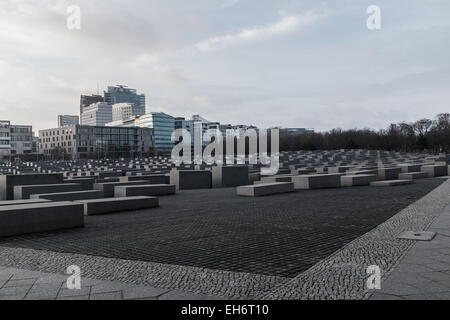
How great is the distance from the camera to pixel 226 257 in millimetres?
6207

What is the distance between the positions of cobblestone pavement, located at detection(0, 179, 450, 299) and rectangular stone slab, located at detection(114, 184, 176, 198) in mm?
8645

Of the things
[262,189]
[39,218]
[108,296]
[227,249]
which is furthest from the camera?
[262,189]

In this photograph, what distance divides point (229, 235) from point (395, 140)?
94107 mm

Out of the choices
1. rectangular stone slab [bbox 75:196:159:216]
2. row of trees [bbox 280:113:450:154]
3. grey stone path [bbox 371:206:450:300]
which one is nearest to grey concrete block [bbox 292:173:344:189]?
rectangular stone slab [bbox 75:196:159:216]

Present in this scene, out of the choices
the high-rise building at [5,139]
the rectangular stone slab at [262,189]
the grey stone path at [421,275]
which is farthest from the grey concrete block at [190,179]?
the high-rise building at [5,139]

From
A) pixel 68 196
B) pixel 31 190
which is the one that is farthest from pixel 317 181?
pixel 31 190

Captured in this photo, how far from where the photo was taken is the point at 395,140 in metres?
93.1

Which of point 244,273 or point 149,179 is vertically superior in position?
point 149,179

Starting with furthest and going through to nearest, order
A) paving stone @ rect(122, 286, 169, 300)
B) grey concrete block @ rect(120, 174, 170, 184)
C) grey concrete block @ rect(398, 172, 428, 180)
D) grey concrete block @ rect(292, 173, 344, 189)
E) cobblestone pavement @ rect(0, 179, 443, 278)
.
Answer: grey concrete block @ rect(398, 172, 428, 180) → grey concrete block @ rect(120, 174, 170, 184) → grey concrete block @ rect(292, 173, 344, 189) → cobblestone pavement @ rect(0, 179, 443, 278) → paving stone @ rect(122, 286, 169, 300)

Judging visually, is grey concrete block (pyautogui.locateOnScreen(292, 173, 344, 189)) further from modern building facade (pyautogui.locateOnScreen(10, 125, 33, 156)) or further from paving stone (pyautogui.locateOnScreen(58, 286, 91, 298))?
modern building facade (pyautogui.locateOnScreen(10, 125, 33, 156))

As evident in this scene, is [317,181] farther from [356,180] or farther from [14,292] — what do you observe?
[14,292]

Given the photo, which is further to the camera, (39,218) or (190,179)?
(190,179)

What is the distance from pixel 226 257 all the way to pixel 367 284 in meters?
2.27

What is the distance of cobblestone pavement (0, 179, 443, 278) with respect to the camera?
20.1 feet
